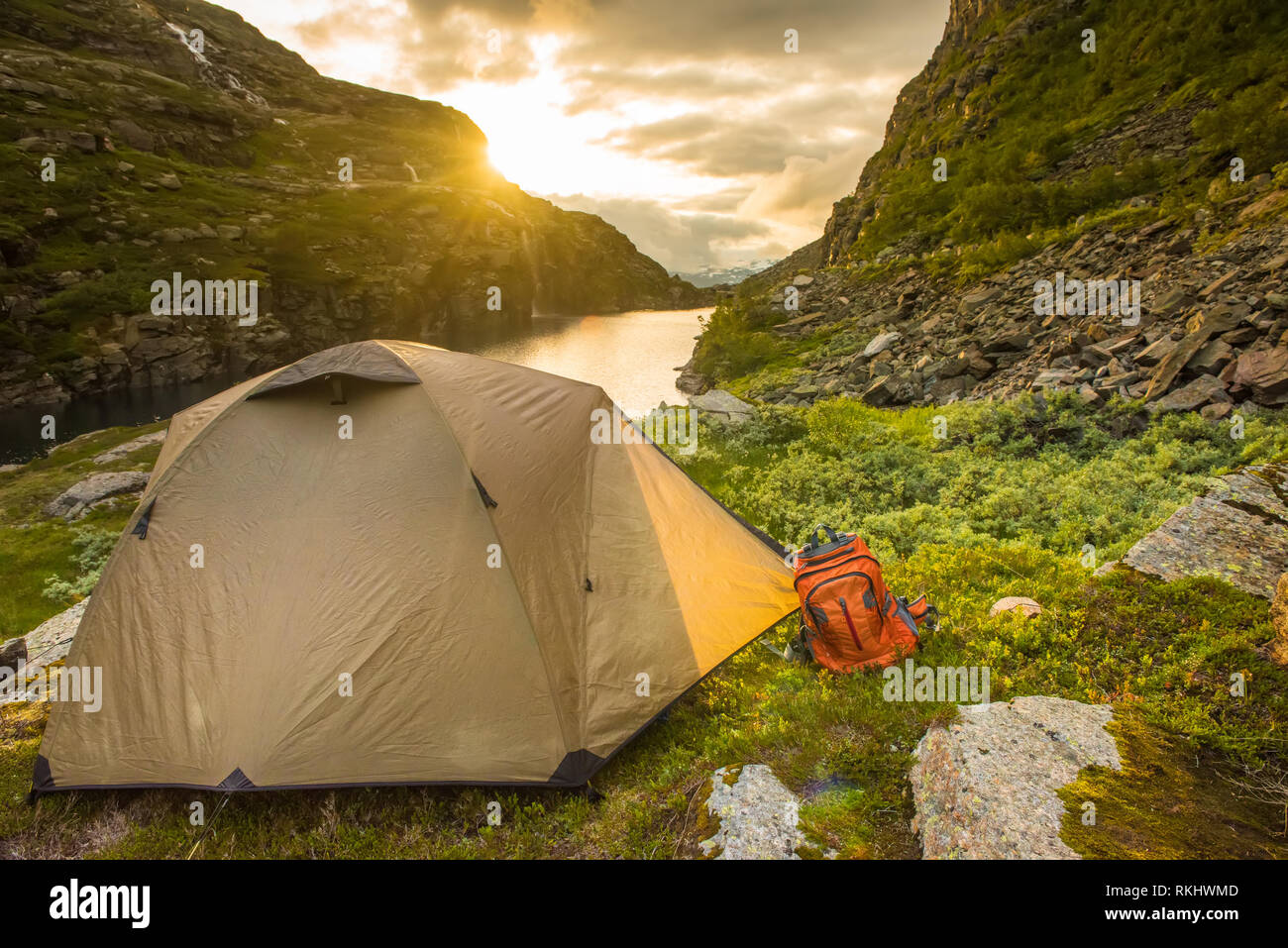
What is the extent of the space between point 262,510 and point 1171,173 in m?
35.8

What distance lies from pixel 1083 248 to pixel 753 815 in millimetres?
26712

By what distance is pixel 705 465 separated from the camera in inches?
596

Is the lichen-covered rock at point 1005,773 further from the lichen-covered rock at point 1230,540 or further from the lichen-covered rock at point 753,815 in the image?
the lichen-covered rock at point 1230,540

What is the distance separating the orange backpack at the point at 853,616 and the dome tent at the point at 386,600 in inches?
34.0

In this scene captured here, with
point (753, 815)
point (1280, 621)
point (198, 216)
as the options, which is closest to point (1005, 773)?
point (753, 815)

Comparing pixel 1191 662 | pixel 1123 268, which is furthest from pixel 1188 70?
pixel 1191 662

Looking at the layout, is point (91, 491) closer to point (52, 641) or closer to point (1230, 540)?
point (52, 641)

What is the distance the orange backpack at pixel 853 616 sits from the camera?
5746 millimetres

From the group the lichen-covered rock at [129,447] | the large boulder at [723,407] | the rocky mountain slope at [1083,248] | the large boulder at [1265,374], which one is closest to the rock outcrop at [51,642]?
the large boulder at [723,407]

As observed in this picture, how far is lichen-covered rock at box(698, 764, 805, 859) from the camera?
3797 mm

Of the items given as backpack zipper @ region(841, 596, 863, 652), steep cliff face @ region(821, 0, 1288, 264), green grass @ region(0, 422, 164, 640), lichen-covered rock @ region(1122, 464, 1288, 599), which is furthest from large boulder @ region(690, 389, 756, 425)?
green grass @ region(0, 422, 164, 640)

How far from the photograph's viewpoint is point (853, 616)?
18.9 ft
